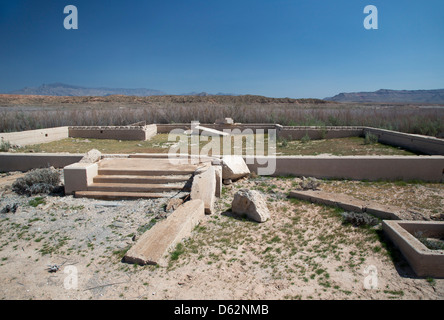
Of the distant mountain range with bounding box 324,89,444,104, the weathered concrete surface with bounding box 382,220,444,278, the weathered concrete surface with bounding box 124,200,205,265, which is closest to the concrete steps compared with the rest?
the weathered concrete surface with bounding box 124,200,205,265

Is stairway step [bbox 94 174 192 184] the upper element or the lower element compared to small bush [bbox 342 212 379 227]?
upper

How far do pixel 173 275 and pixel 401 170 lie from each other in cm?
539

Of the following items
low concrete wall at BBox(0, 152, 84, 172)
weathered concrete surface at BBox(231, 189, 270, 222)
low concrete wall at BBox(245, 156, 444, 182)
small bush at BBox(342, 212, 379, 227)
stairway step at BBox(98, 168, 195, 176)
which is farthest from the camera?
low concrete wall at BBox(0, 152, 84, 172)

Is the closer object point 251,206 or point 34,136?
point 251,206

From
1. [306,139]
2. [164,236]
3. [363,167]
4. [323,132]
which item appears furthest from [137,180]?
[323,132]

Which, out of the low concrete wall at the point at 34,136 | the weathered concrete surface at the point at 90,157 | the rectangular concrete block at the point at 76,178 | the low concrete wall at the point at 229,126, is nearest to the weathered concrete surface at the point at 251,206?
the rectangular concrete block at the point at 76,178

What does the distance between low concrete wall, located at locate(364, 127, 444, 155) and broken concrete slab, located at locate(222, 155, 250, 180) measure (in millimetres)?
5124

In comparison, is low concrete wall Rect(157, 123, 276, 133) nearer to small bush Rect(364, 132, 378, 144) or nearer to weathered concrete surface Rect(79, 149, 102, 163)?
small bush Rect(364, 132, 378, 144)

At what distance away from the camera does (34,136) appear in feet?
37.2

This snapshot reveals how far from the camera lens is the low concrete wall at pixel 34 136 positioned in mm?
10430

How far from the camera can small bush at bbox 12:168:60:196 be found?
599 centimetres

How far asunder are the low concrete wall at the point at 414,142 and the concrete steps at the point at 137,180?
6.26 m

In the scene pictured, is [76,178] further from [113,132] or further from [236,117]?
[236,117]

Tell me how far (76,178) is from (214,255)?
3.55 meters
